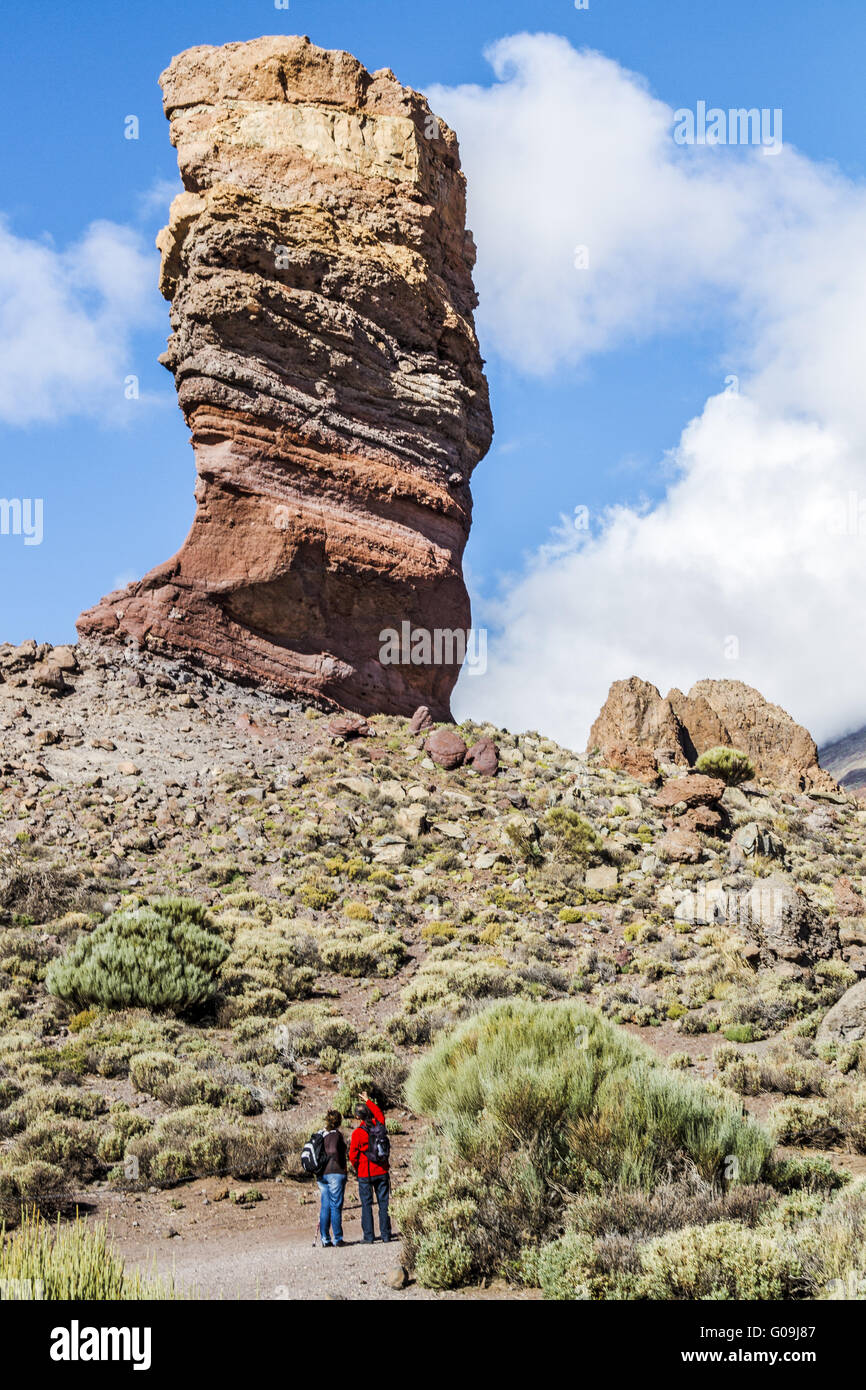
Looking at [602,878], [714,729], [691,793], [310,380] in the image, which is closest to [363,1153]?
[602,878]

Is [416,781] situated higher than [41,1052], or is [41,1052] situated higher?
[416,781]

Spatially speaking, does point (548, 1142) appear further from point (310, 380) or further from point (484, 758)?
point (310, 380)

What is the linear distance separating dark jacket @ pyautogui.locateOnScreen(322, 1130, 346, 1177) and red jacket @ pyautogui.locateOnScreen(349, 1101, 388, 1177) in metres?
0.08

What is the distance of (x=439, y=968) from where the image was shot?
16.4 m

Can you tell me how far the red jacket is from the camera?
794 cm

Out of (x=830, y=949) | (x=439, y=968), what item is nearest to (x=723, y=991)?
(x=830, y=949)

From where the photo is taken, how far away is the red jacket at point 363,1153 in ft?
26.0

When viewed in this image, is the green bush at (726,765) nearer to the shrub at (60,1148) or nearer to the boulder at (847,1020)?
the boulder at (847,1020)

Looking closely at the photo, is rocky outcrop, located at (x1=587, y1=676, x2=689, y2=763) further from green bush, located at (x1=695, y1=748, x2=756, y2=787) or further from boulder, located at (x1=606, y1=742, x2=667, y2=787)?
boulder, located at (x1=606, y1=742, x2=667, y2=787)

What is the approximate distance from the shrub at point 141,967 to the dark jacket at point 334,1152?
6.82 meters

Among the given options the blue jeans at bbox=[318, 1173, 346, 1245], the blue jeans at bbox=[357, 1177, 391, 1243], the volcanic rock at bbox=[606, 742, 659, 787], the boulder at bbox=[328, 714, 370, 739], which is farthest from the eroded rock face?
the blue jeans at bbox=[357, 1177, 391, 1243]

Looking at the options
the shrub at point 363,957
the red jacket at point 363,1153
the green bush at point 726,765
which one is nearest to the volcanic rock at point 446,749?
the green bush at point 726,765
